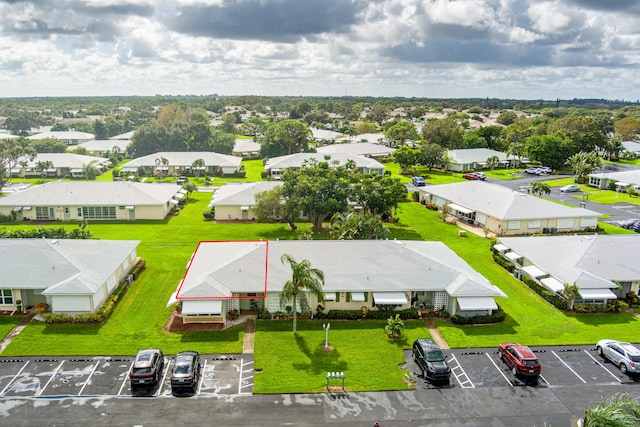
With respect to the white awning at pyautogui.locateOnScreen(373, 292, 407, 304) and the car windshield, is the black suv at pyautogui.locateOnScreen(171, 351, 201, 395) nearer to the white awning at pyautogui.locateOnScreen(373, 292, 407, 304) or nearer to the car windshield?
the car windshield

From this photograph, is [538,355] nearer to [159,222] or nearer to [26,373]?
[26,373]

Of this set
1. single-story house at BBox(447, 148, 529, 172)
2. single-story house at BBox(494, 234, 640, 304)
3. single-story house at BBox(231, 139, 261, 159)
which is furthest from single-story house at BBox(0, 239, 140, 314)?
single-story house at BBox(231, 139, 261, 159)

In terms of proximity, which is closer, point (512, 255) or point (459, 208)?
point (512, 255)

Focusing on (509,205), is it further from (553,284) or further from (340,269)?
(340,269)

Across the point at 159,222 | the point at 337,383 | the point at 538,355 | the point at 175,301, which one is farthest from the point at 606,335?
the point at 159,222

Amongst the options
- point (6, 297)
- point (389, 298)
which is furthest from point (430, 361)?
point (6, 297)

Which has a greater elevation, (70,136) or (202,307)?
(70,136)
